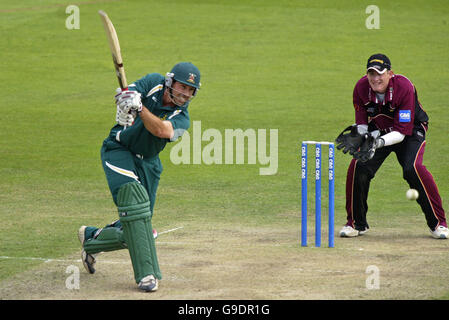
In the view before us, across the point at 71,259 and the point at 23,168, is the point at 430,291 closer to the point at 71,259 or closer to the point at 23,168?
the point at 71,259

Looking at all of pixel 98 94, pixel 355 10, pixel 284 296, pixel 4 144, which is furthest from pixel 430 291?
pixel 355 10

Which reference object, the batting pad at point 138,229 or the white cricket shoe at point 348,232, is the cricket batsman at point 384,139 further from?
the batting pad at point 138,229

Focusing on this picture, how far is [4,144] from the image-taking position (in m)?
13.6

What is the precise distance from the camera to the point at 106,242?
6965mm

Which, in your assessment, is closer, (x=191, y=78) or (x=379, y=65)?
(x=191, y=78)

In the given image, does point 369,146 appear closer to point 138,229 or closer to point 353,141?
point 353,141

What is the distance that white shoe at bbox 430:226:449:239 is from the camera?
836 cm

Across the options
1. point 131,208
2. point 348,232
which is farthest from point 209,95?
point 131,208

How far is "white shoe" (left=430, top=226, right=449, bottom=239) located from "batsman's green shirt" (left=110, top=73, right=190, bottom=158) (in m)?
2.87

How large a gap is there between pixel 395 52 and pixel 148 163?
560 inches

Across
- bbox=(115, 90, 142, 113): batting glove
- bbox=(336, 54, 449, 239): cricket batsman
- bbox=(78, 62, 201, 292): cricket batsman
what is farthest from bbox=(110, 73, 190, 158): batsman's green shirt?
bbox=(336, 54, 449, 239): cricket batsman

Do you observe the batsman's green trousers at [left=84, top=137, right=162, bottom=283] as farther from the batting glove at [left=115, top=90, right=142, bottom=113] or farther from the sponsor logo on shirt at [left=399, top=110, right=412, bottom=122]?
the sponsor logo on shirt at [left=399, top=110, right=412, bottom=122]

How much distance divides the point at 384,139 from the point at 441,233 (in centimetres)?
104

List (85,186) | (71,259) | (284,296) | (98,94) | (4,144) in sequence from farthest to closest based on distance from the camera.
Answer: (98,94) → (4,144) → (85,186) → (71,259) → (284,296)
